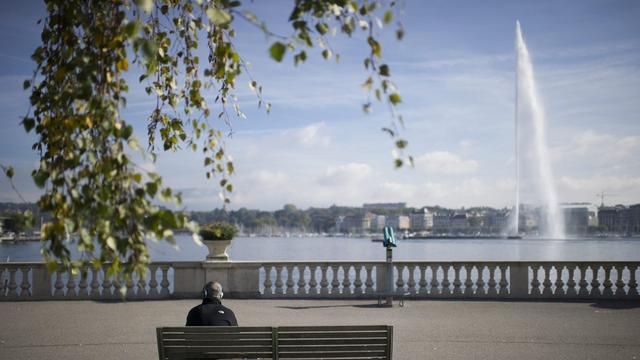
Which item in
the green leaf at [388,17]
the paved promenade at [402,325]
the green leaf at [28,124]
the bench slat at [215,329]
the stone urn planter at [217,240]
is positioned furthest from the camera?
the stone urn planter at [217,240]

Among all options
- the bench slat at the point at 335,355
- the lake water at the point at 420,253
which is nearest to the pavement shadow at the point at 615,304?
the bench slat at the point at 335,355

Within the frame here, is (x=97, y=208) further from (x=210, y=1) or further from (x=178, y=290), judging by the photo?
(x=178, y=290)

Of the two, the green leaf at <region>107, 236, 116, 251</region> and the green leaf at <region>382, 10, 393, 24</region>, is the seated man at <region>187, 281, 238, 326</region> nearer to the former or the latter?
the green leaf at <region>107, 236, 116, 251</region>

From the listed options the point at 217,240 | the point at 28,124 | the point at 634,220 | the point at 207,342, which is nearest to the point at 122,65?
the point at 28,124

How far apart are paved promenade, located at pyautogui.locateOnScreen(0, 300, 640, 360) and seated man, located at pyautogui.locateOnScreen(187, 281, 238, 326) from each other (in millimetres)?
1931

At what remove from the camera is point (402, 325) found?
13594 millimetres

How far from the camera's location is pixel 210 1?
6637mm

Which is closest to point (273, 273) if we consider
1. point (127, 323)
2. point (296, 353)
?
point (127, 323)

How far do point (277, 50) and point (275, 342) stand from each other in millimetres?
4185

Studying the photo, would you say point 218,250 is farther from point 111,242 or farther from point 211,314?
point 111,242

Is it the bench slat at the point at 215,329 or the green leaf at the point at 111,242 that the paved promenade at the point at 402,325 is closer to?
the bench slat at the point at 215,329

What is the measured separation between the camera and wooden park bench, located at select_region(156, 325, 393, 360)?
7.45 metres

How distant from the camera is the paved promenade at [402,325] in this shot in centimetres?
1095

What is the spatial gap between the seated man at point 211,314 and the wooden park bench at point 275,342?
51.1 inches
